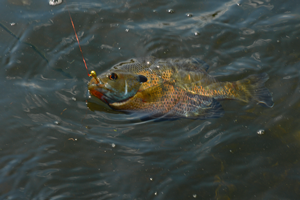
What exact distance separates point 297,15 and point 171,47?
8.22ft

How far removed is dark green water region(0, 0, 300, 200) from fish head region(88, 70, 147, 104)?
0.97 feet

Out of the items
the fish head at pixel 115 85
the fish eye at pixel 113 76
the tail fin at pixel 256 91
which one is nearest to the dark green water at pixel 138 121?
the tail fin at pixel 256 91

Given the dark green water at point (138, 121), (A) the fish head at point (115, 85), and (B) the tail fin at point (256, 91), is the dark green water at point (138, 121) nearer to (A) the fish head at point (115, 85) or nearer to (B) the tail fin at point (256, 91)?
(B) the tail fin at point (256, 91)

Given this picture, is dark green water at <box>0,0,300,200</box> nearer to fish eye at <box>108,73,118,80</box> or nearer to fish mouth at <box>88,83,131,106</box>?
fish mouth at <box>88,83,131,106</box>

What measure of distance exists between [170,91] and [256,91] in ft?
4.25

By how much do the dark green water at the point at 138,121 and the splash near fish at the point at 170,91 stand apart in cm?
17

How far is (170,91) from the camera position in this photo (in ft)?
12.0

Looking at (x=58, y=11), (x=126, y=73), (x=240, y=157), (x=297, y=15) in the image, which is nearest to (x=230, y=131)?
(x=240, y=157)

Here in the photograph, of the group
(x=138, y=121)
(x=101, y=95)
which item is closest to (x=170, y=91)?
(x=138, y=121)

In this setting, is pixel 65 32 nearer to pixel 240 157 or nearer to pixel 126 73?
pixel 126 73

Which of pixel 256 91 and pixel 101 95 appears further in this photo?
pixel 256 91

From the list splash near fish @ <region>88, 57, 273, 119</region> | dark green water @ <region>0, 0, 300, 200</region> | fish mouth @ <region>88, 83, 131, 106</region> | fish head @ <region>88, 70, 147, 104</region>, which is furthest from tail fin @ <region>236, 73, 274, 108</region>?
fish mouth @ <region>88, 83, 131, 106</region>

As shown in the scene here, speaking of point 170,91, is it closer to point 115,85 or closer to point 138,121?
point 138,121

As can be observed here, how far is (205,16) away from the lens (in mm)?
5004
